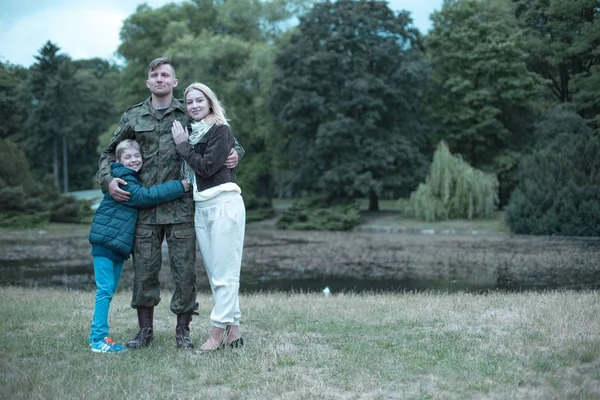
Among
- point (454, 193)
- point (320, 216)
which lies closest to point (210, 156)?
point (454, 193)

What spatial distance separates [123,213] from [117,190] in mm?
242

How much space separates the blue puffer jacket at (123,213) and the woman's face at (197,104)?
61cm

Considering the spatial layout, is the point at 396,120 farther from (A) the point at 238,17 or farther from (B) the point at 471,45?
(A) the point at 238,17

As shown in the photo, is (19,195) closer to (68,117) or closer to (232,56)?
(232,56)

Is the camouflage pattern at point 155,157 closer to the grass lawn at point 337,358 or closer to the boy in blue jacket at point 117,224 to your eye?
the boy in blue jacket at point 117,224

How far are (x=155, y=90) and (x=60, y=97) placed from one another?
41268 millimetres

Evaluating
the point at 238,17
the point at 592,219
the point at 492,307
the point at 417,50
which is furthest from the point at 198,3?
the point at 492,307

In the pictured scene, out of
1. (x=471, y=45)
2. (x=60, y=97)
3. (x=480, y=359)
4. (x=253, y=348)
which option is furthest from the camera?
(x=60, y=97)

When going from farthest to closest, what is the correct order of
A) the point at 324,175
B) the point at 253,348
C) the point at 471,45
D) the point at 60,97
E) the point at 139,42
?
1. the point at 60,97
2. the point at 139,42
3. the point at 471,45
4. the point at 324,175
5. the point at 253,348

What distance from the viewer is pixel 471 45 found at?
3481 cm

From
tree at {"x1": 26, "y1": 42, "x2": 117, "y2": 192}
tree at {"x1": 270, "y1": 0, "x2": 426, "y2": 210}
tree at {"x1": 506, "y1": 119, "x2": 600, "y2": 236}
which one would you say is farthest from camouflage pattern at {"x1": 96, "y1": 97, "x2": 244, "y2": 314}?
tree at {"x1": 26, "y1": 42, "x2": 117, "y2": 192}

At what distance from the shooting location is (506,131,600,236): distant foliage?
1816cm

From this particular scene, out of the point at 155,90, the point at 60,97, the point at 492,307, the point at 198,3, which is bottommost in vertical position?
the point at 492,307

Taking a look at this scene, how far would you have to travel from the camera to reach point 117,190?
5.24 m
